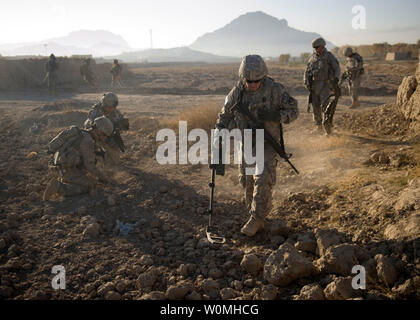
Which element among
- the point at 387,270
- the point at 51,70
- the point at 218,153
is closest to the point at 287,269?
the point at 387,270

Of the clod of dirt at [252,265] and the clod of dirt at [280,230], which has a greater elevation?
the clod of dirt at [280,230]

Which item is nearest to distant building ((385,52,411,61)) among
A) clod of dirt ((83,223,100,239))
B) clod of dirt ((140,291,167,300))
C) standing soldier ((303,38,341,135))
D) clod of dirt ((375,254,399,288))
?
standing soldier ((303,38,341,135))

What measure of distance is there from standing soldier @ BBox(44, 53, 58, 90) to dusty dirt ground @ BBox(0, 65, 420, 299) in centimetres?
1209

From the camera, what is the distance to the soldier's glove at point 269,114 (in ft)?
11.7

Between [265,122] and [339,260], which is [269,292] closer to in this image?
[339,260]

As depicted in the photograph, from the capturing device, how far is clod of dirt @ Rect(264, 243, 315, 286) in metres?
2.71

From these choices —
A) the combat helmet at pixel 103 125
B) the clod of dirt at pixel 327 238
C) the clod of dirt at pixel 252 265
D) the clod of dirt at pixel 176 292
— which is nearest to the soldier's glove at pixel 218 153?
the clod of dirt at pixel 252 265

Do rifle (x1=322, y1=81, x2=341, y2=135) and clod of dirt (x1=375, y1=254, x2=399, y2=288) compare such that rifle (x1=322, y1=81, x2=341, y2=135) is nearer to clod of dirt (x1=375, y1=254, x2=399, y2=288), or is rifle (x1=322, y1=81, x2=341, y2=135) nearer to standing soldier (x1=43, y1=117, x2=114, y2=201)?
standing soldier (x1=43, y1=117, x2=114, y2=201)

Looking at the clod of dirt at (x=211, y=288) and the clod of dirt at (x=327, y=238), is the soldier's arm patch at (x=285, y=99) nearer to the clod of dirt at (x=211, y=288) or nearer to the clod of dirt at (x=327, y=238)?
the clod of dirt at (x=327, y=238)

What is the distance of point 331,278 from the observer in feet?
8.72

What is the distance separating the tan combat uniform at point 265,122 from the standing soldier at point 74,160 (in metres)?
2.08

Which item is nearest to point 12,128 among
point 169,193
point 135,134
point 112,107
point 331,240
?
point 135,134
